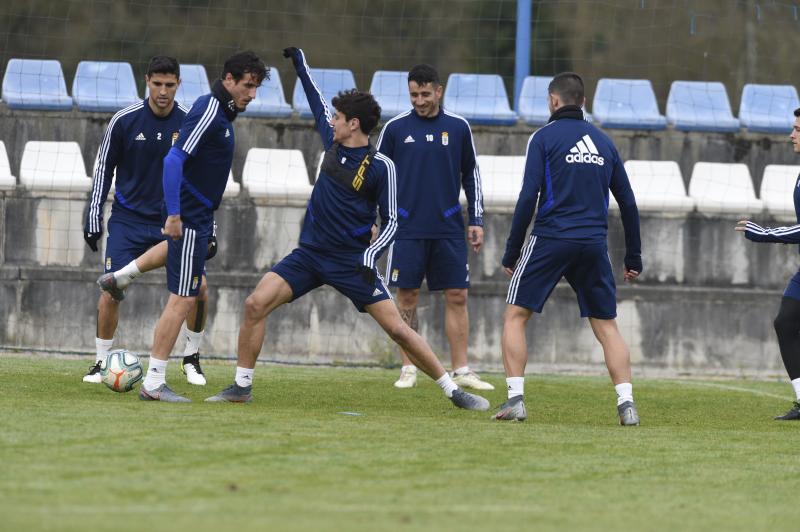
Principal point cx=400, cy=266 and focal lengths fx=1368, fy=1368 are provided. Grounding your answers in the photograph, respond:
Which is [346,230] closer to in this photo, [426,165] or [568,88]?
[568,88]

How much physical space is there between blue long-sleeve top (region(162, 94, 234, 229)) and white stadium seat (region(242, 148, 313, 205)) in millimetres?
4721

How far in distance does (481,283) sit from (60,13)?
982 centimetres

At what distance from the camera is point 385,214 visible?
835 centimetres

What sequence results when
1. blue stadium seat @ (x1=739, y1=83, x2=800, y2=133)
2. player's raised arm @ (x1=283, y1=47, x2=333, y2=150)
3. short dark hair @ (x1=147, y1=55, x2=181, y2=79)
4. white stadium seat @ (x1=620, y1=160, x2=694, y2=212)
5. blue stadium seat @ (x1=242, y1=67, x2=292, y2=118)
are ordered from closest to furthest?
player's raised arm @ (x1=283, y1=47, x2=333, y2=150) < short dark hair @ (x1=147, y1=55, x2=181, y2=79) < white stadium seat @ (x1=620, y1=160, x2=694, y2=212) < blue stadium seat @ (x1=242, y1=67, x2=292, y2=118) < blue stadium seat @ (x1=739, y1=83, x2=800, y2=133)

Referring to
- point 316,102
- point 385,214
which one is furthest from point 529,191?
point 316,102

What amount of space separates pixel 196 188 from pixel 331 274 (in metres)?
1.05

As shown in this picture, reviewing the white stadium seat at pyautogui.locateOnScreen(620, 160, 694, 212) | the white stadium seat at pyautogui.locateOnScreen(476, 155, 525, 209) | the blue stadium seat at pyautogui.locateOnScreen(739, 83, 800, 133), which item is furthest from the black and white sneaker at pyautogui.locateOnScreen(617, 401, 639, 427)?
the blue stadium seat at pyautogui.locateOnScreen(739, 83, 800, 133)

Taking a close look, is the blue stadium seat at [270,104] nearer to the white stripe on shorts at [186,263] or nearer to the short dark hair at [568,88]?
the white stripe on shorts at [186,263]

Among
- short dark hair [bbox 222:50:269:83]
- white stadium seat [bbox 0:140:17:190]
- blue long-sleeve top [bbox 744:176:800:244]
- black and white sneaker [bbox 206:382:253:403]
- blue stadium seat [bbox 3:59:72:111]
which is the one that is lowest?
black and white sneaker [bbox 206:382:253:403]

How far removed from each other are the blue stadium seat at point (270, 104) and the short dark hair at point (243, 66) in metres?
6.75

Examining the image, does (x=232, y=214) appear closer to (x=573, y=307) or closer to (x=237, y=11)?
(x=573, y=307)

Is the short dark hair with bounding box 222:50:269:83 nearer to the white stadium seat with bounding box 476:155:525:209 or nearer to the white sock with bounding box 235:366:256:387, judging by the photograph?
the white sock with bounding box 235:366:256:387

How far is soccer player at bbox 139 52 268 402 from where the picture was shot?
8523mm

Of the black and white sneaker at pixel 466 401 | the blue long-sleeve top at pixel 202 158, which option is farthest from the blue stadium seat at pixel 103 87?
the black and white sneaker at pixel 466 401
